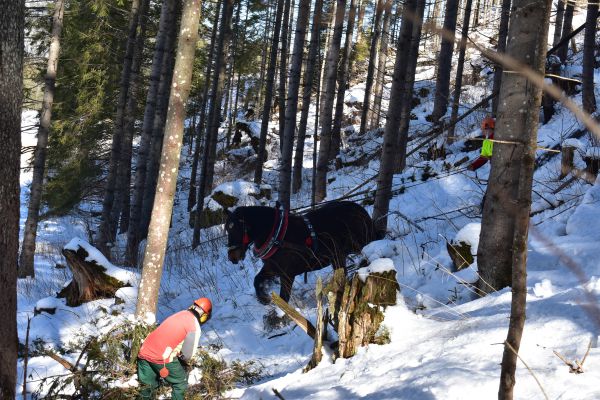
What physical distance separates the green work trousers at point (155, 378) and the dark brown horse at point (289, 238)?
2.16 m

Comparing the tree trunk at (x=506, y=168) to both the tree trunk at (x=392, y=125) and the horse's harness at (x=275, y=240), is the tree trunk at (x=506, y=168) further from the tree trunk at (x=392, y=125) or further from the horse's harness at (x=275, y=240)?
the tree trunk at (x=392, y=125)

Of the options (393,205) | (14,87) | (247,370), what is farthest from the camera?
(393,205)

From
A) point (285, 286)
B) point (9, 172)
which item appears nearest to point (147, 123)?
point (285, 286)

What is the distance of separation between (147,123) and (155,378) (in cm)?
881

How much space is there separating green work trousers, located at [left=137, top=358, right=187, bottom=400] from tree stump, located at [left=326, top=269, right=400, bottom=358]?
1.81 m

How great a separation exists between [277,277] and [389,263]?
3216 millimetres

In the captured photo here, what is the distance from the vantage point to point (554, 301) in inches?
157

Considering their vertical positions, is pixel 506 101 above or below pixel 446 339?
above

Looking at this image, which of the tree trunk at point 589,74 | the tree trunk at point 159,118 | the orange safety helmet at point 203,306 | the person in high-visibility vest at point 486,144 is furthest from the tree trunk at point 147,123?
the tree trunk at point 589,74

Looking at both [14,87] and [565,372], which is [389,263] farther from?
[14,87]

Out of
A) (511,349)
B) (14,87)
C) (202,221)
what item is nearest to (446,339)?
(511,349)

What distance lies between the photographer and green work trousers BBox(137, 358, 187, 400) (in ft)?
17.7

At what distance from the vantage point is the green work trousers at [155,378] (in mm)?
5410

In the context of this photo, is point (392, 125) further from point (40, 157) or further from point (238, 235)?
point (40, 157)
